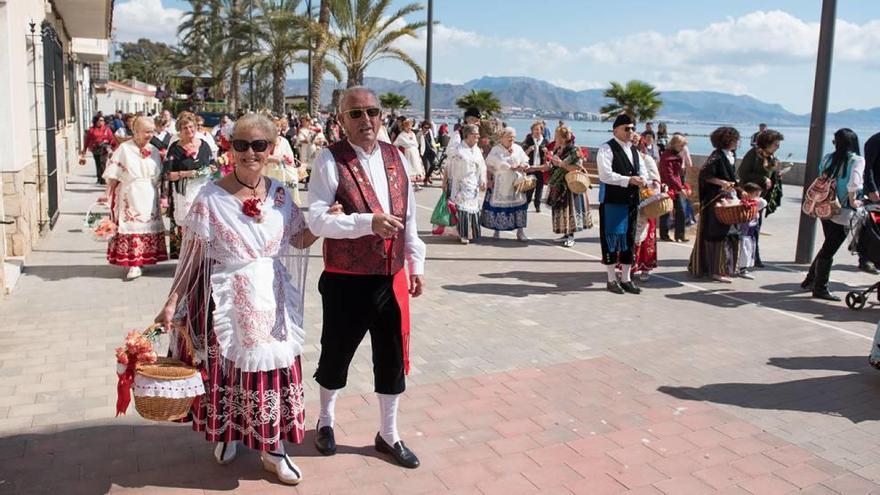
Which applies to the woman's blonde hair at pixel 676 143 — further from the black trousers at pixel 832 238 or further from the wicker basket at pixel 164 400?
the wicker basket at pixel 164 400

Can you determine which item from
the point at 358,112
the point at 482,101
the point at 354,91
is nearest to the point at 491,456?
the point at 358,112

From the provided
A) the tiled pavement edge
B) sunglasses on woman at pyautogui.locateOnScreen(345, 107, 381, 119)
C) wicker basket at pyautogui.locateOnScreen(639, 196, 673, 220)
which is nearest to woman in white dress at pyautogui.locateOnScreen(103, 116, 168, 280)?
the tiled pavement edge

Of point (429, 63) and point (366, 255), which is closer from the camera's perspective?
point (366, 255)

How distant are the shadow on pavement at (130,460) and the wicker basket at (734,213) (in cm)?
590

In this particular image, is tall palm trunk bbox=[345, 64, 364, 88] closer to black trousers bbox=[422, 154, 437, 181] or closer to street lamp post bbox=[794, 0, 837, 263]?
black trousers bbox=[422, 154, 437, 181]

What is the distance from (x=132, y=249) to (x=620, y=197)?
211 inches

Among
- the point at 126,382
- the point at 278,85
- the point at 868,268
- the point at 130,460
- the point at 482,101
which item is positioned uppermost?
the point at 278,85

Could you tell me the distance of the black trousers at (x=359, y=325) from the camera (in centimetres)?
390

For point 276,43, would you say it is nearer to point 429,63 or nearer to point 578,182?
point 429,63

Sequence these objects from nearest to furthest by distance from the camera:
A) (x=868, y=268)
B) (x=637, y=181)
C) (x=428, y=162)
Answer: (x=637, y=181) < (x=868, y=268) < (x=428, y=162)

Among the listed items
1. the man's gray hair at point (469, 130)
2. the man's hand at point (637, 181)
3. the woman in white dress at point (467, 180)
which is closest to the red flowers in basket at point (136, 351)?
the man's hand at point (637, 181)

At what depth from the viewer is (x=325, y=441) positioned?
4.15 m

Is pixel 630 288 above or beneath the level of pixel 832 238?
beneath

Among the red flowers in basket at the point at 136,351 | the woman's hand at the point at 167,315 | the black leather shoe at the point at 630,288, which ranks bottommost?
the black leather shoe at the point at 630,288
